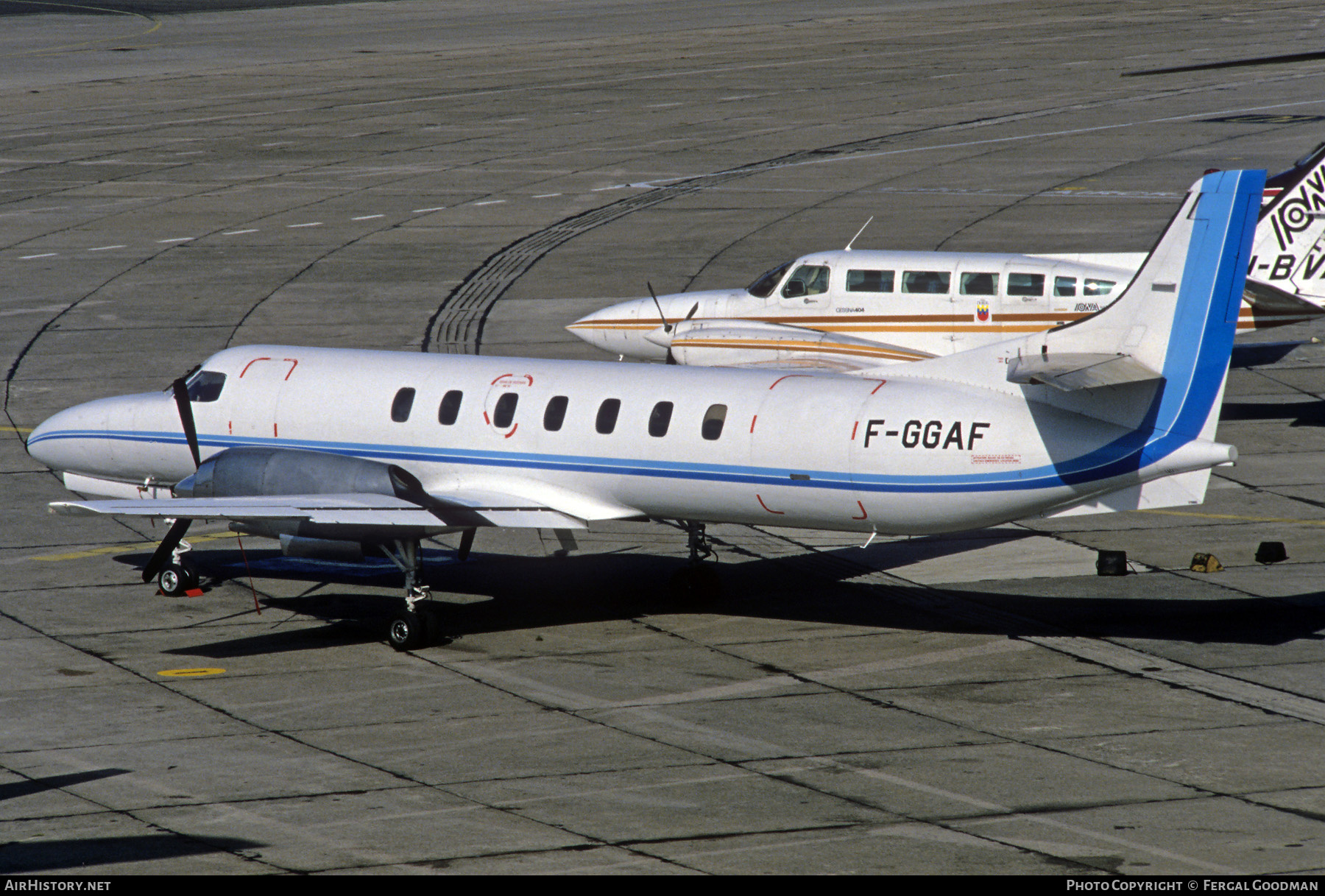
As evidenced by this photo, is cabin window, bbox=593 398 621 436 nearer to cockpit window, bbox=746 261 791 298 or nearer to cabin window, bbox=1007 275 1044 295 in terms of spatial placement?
cockpit window, bbox=746 261 791 298

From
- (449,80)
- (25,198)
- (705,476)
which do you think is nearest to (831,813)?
(705,476)

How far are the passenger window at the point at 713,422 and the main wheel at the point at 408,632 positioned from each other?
4.23 m

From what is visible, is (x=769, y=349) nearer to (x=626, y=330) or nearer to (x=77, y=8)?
(x=626, y=330)

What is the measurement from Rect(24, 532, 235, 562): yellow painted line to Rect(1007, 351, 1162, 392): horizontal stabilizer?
1264cm

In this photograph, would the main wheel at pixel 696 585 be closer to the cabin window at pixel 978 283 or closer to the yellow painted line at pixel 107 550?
the yellow painted line at pixel 107 550

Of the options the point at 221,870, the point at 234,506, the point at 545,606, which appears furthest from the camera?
the point at 545,606

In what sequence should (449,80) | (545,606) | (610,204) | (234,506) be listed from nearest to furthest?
(234,506) < (545,606) < (610,204) < (449,80)

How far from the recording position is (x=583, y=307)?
40250 mm

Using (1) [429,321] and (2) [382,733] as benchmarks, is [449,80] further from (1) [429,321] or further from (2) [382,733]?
(2) [382,733]

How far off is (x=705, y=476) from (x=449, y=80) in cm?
5896

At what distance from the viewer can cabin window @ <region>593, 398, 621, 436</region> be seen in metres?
21.3

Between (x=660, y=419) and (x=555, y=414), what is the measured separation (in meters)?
1.51

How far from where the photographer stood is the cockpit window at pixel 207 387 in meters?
23.4

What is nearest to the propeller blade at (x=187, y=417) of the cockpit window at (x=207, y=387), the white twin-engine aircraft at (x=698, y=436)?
the white twin-engine aircraft at (x=698, y=436)
